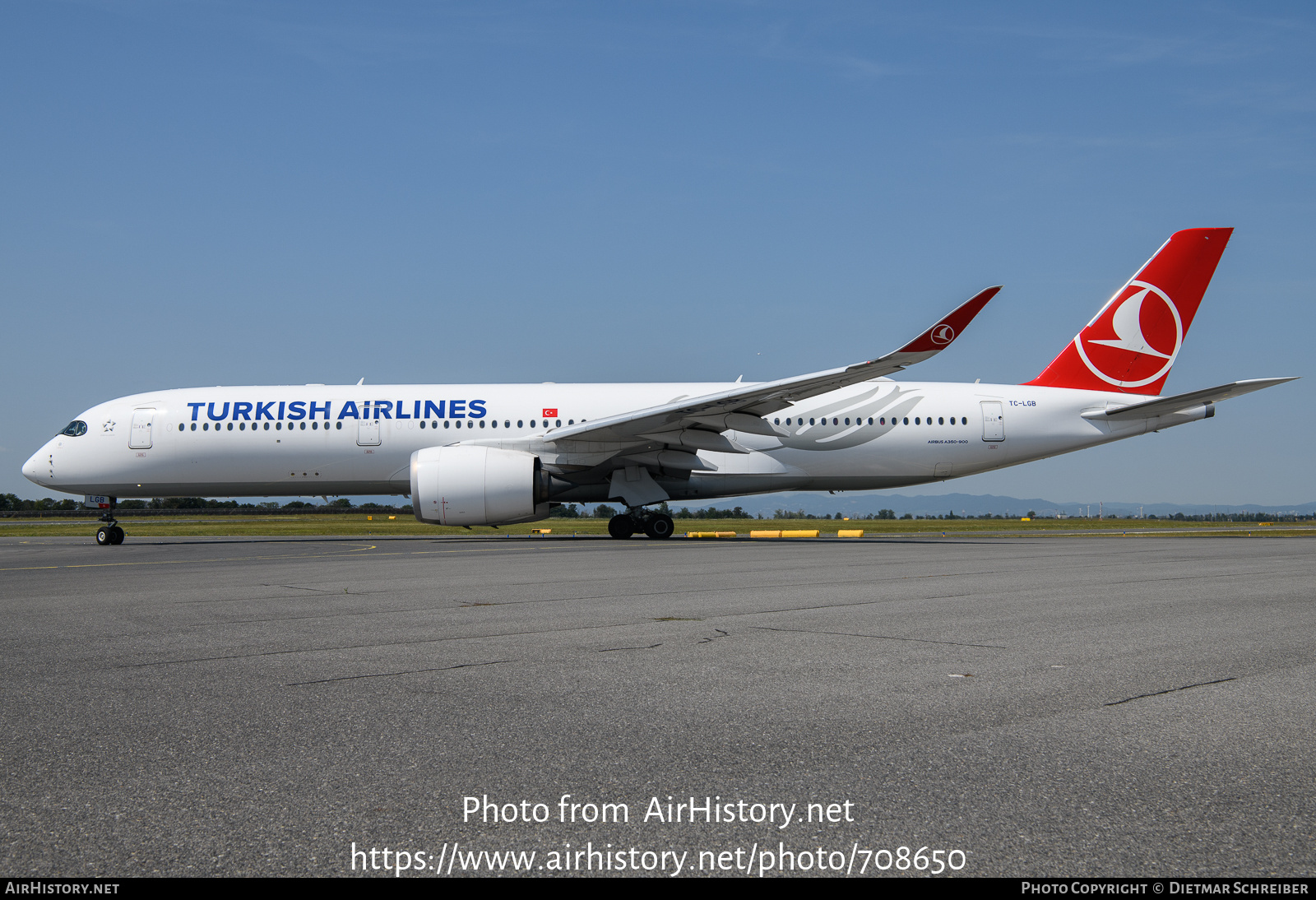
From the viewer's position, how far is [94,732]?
3875 mm

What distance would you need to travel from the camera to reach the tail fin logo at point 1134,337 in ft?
77.9

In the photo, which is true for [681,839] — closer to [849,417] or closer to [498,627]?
[498,627]

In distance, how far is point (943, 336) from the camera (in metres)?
18.5

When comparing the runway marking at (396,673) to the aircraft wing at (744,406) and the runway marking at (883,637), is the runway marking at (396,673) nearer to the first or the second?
the runway marking at (883,637)

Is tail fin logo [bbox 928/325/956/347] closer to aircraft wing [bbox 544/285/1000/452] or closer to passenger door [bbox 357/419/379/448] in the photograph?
aircraft wing [bbox 544/285/1000/452]

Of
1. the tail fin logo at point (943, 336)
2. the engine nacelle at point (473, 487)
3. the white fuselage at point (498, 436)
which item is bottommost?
the engine nacelle at point (473, 487)

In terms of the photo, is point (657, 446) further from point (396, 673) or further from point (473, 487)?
point (396, 673)

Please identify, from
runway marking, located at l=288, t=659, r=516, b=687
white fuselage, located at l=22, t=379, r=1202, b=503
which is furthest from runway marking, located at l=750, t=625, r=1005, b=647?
white fuselage, located at l=22, t=379, r=1202, b=503

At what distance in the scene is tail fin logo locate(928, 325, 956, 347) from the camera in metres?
18.4

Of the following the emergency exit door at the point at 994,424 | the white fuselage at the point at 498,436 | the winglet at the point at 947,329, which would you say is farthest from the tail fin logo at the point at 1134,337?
the winglet at the point at 947,329

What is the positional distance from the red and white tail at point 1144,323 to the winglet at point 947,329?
261 inches

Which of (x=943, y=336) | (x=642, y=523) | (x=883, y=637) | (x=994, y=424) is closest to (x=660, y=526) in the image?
(x=642, y=523)

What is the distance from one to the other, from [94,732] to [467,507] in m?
16.3

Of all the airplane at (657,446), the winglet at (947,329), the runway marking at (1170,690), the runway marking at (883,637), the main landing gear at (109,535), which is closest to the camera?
the runway marking at (1170,690)
